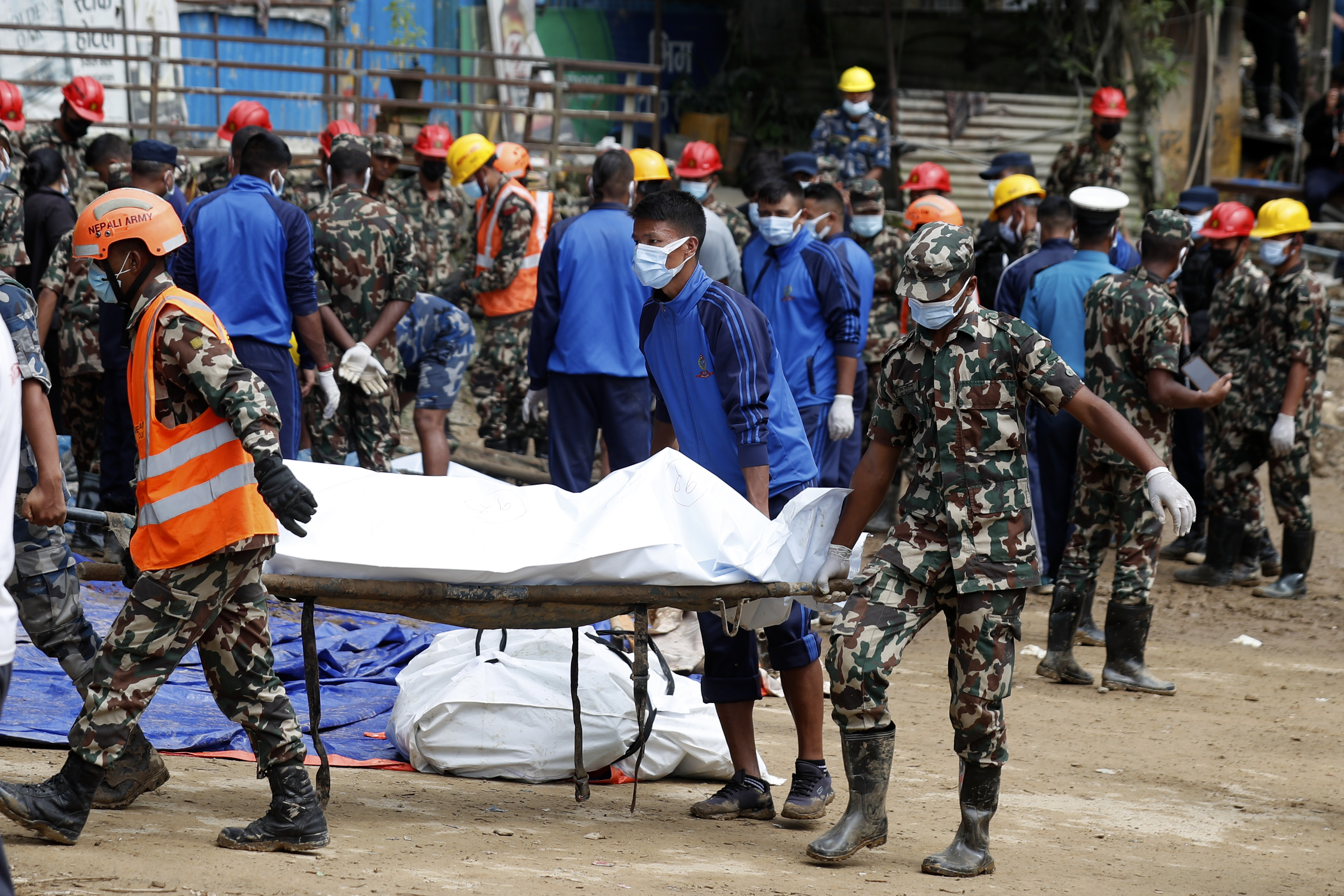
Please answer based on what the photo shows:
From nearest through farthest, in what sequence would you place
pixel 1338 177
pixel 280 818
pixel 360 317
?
pixel 280 818, pixel 360 317, pixel 1338 177

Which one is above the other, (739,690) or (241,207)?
(241,207)

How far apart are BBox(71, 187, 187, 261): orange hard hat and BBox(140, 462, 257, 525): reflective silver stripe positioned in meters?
0.69

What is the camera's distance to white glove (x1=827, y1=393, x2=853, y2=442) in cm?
764

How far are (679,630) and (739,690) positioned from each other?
7.36 feet

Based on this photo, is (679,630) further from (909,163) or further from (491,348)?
(909,163)

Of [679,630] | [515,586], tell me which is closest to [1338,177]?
[679,630]

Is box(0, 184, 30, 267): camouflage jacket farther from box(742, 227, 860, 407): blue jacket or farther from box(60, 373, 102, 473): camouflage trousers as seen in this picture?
box(742, 227, 860, 407): blue jacket

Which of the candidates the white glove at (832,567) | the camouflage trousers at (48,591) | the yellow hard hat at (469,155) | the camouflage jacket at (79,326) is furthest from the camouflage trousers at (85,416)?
the white glove at (832,567)

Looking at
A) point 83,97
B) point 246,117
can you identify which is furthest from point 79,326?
point 246,117

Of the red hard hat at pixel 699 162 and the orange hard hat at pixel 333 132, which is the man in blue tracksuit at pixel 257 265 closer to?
the orange hard hat at pixel 333 132

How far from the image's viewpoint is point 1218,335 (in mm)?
9359

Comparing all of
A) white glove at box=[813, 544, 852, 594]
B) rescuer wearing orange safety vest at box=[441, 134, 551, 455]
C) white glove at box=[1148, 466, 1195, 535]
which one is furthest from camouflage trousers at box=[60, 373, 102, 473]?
white glove at box=[1148, 466, 1195, 535]

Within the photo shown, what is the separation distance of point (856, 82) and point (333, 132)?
15.3 feet

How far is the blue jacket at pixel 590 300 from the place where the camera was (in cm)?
712
